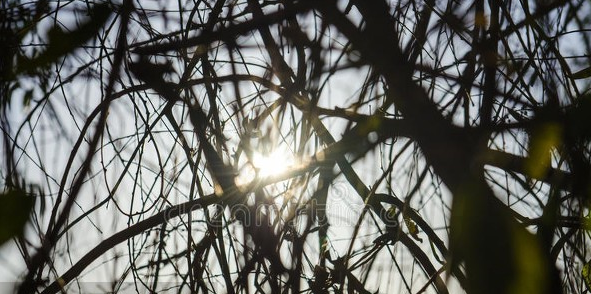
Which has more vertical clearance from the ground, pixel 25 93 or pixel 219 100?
pixel 219 100

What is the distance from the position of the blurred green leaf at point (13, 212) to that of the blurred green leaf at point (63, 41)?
0.15 m

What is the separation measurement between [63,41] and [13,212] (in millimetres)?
215

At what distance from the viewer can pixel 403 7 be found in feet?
5.97

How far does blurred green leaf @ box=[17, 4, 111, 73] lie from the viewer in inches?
26.3

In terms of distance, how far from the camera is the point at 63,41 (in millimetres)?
695

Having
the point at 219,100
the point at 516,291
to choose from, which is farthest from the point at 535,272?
the point at 219,100

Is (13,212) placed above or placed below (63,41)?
below

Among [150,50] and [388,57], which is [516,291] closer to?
[388,57]

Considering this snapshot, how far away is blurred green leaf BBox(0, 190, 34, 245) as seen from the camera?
59 cm

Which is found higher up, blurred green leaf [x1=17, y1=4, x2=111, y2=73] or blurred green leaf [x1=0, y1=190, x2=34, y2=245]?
blurred green leaf [x1=17, y1=4, x2=111, y2=73]

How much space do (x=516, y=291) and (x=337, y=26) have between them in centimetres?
76

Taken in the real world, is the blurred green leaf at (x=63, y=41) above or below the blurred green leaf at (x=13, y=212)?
above

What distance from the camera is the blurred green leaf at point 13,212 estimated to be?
59cm

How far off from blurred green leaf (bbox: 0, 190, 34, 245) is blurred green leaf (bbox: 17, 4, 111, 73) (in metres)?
0.15
